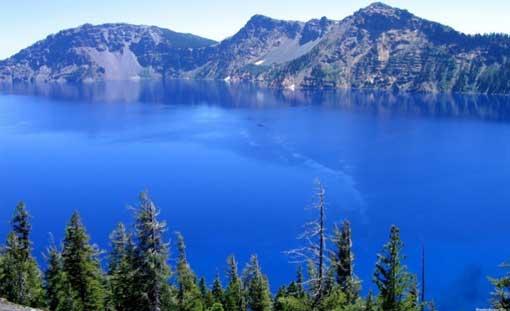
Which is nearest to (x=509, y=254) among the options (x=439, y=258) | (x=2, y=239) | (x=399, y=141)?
(x=439, y=258)

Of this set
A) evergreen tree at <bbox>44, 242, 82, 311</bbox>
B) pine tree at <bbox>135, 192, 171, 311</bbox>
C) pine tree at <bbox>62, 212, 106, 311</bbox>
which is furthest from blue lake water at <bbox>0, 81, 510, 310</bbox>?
pine tree at <bbox>135, 192, 171, 311</bbox>

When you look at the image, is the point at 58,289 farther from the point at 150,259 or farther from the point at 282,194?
the point at 282,194

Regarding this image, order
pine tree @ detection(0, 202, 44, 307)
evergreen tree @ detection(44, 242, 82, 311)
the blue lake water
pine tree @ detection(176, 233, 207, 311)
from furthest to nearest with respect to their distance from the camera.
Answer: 1. the blue lake water
2. pine tree @ detection(176, 233, 207, 311)
3. pine tree @ detection(0, 202, 44, 307)
4. evergreen tree @ detection(44, 242, 82, 311)

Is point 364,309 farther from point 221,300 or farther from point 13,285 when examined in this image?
point 13,285

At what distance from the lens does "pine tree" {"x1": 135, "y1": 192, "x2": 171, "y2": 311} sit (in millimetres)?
29531

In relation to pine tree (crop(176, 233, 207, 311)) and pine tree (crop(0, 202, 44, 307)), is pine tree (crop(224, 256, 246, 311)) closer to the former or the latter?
pine tree (crop(176, 233, 207, 311))

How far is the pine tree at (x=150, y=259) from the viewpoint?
2953 cm

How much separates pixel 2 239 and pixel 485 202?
102 meters

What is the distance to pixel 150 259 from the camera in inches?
1189

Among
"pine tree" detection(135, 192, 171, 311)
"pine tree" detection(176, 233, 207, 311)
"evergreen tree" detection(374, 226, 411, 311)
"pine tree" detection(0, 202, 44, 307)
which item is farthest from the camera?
"pine tree" detection(176, 233, 207, 311)

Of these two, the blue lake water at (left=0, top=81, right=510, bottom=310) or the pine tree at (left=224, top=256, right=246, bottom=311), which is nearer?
the pine tree at (left=224, top=256, right=246, bottom=311)

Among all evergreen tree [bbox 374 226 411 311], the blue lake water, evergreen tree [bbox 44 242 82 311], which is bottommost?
the blue lake water

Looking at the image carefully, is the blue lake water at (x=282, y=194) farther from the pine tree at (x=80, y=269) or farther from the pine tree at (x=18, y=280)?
the pine tree at (x=18, y=280)

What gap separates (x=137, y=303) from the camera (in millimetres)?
32750
